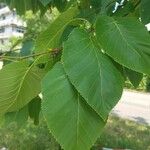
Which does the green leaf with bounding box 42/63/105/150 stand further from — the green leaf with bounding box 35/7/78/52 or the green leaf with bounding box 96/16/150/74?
the green leaf with bounding box 35/7/78/52

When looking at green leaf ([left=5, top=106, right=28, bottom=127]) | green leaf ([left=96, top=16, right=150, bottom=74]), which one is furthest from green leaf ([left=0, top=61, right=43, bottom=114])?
green leaf ([left=96, top=16, right=150, bottom=74])

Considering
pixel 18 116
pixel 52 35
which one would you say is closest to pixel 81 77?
pixel 52 35

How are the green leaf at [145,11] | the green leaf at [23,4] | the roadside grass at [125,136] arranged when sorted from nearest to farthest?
the green leaf at [145,11] < the green leaf at [23,4] < the roadside grass at [125,136]

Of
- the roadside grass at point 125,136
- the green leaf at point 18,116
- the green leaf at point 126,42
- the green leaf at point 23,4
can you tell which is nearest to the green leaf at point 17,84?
the green leaf at point 18,116

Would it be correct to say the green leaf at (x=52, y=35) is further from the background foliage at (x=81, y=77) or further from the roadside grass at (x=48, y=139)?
the roadside grass at (x=48, y=139)

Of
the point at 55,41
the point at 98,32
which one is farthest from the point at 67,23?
the point at 98,32

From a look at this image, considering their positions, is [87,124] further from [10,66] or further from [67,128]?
[10,66]

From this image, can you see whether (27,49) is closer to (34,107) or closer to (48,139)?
(34,107)
